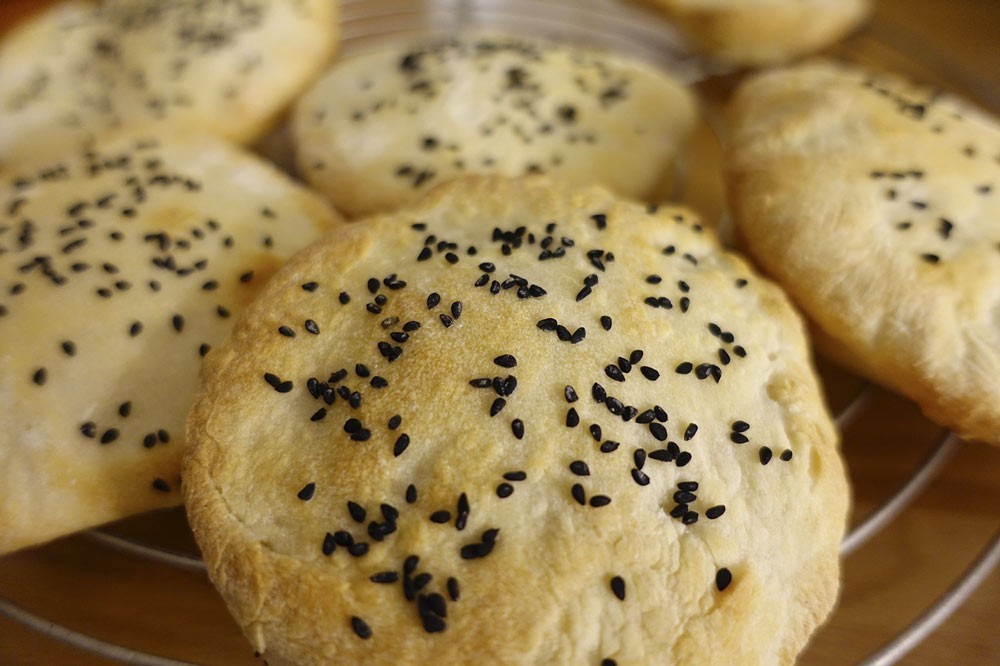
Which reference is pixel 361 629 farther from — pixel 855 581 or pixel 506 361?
pixel 855 581

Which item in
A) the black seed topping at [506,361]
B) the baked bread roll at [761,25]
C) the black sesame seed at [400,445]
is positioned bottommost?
the black sesame seed at [400,445]

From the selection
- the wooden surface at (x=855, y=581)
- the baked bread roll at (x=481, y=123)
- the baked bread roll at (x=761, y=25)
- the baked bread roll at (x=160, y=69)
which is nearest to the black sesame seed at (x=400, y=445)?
the wooden surface at (x=855, y=581)

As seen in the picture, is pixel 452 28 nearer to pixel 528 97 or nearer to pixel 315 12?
pixel 315 12

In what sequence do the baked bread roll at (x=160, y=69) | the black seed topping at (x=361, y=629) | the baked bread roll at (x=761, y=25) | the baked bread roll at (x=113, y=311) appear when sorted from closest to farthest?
the black seed topping at (x=361, y=629) < the baked bread roll at (x=113, y=311) < the baked bread roll at (x=160, y=69) < the baked bread roll at (x=761, y=25)

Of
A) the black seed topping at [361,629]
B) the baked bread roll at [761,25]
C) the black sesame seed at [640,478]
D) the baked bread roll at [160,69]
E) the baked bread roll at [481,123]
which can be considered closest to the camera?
the black seed topping at [361,629]

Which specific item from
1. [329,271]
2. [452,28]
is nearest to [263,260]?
[329,271]

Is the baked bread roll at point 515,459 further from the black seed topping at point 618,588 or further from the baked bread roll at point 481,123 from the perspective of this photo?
the baked bread roll at point 481,123

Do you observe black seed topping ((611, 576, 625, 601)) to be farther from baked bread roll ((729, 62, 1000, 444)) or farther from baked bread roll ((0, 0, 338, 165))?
baked bread roll ((0, 0, 338, 165))
